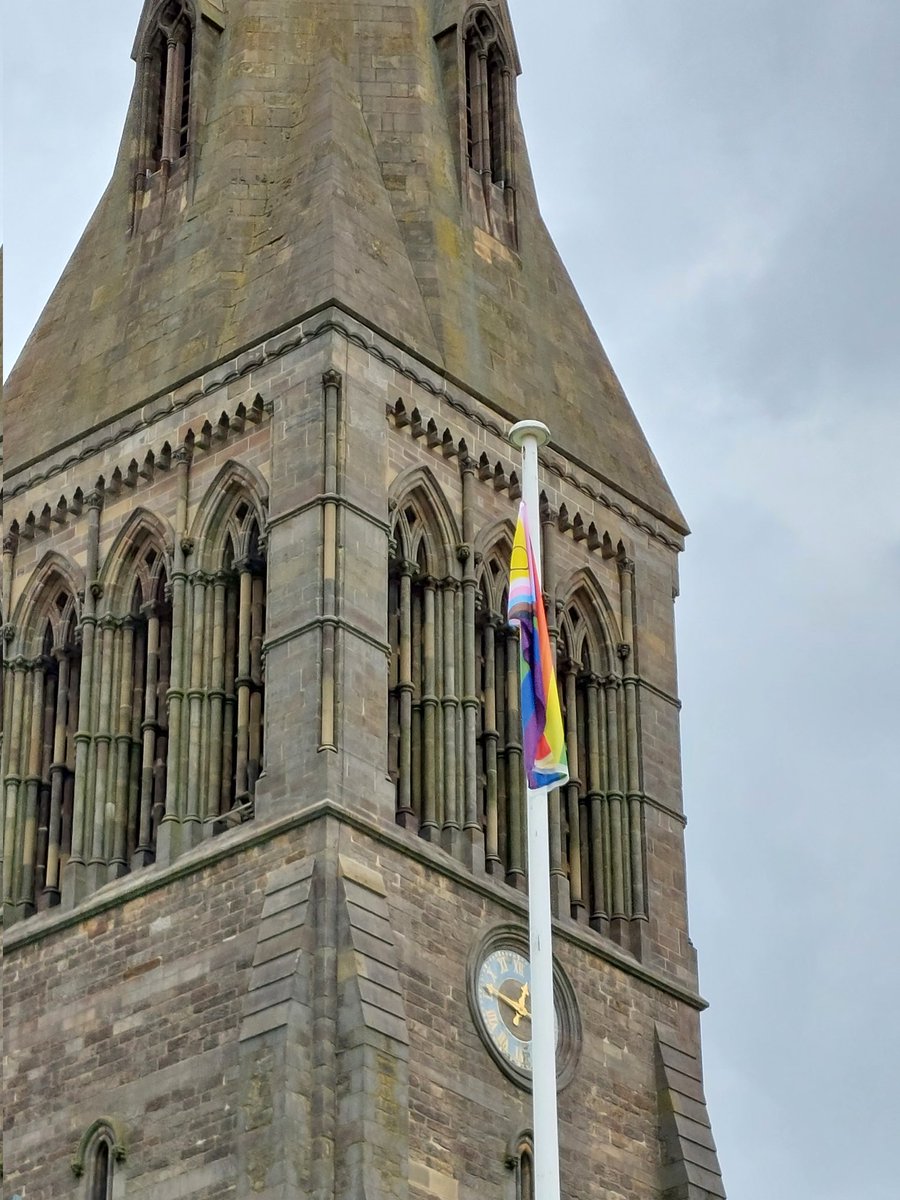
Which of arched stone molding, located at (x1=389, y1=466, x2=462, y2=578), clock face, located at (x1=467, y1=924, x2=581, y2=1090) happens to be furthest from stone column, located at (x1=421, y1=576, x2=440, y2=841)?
clock face, located at (x1=467, y1=924, x2=581, y2=1090)

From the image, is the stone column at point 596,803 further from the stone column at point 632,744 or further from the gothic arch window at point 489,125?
the gothic arch window at point 489,125

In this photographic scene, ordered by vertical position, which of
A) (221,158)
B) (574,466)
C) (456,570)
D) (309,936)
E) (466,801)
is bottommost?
(309,936)

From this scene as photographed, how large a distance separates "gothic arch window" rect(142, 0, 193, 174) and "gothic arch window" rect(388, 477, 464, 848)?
25.7 ft

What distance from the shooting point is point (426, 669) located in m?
43.1

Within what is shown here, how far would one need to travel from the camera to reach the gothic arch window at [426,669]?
42031mm

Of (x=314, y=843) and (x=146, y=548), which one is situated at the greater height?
(x=146, y=548)

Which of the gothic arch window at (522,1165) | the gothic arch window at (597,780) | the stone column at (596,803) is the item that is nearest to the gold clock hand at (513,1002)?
the gothic arch window at (522,1165)

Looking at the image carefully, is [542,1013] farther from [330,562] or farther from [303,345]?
[303,345]

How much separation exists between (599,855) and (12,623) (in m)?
8.53

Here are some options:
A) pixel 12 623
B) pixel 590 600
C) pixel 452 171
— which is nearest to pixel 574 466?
pixel 590 600

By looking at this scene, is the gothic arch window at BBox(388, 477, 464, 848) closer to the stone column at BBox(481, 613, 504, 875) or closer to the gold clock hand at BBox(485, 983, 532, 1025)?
the stone column at BBox(481, 613, 504, 875)

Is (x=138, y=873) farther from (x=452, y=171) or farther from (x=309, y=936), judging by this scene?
(x=452, y=171)

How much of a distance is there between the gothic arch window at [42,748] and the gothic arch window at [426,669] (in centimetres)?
466

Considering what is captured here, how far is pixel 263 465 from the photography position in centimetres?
4338
